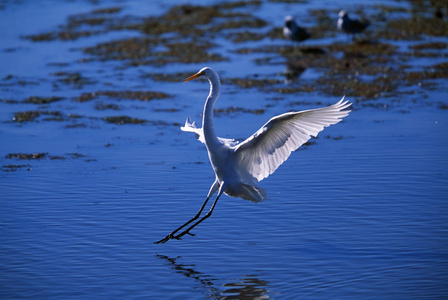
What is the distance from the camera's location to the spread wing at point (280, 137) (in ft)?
22.9

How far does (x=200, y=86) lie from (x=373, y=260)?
9358 millimetres

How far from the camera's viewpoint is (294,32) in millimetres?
18609

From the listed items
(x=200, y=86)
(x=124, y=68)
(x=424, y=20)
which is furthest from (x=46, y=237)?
(x=424, y=20)

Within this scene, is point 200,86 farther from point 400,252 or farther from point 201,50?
point 400,252

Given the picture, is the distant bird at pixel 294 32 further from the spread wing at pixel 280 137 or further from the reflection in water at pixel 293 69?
the spread wing at pixel 280 137

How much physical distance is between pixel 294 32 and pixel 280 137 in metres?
11.7

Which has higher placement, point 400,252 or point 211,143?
point 211,143

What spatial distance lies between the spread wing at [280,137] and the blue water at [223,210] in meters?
0.72

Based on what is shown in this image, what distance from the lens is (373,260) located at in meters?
6.82

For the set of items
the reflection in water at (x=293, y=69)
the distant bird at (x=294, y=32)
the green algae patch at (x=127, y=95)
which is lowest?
the green algae patch at (x=127, y=95)

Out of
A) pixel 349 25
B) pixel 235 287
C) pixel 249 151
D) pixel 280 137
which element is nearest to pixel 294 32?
pixel 349 25

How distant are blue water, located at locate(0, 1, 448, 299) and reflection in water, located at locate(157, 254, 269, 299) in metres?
0.02

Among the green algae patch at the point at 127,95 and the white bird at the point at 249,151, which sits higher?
the white bird at the point at 249,151

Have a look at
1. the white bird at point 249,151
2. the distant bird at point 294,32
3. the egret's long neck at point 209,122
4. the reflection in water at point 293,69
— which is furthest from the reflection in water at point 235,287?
the distant bird at point 294,32
